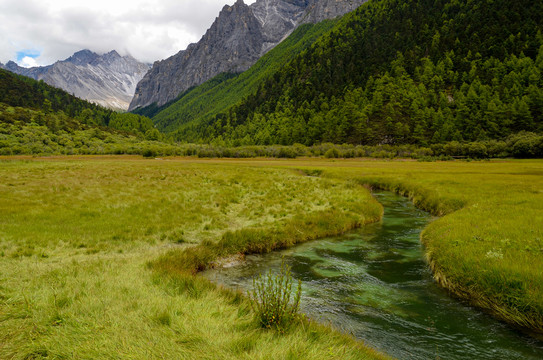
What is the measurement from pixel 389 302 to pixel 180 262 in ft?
29.3

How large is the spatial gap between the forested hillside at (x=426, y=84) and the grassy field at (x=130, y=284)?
397ft

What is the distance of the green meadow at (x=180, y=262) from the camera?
538cm

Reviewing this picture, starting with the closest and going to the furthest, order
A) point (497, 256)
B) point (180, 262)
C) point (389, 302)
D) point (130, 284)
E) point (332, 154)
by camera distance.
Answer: point (130, 284) < point (389, 302) < point (497, 256) < point (180, 262) < point (332, 154)

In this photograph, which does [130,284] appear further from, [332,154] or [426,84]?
[426,84]

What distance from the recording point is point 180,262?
39.8 ft

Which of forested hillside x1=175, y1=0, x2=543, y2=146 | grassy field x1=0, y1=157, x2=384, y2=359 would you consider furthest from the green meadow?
forested hillside x1=175, y1=0, x2=543, y2=146

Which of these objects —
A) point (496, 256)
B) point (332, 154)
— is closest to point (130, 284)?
point (496, 256)

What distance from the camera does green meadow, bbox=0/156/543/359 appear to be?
5.38 m

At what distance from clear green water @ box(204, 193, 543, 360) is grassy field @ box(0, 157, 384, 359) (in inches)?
84.9

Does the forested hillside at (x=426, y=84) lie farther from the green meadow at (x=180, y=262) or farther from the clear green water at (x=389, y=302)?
the clear green water at (x=389, y=302)

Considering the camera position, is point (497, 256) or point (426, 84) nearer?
point (497, 256)

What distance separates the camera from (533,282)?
8.68 metres

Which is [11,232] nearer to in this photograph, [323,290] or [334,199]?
[323,290]

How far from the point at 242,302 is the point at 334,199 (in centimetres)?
2138
